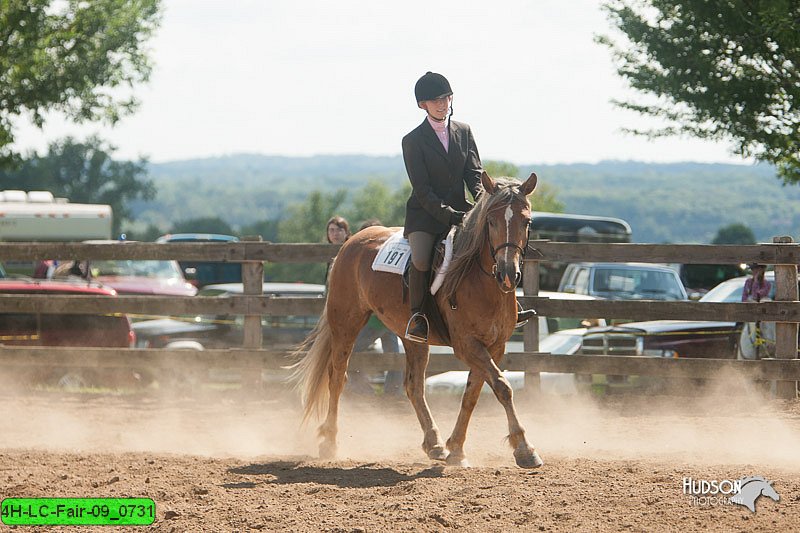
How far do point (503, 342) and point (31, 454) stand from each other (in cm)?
387

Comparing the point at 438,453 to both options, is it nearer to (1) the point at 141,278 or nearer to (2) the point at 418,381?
(2) the point at 418,381

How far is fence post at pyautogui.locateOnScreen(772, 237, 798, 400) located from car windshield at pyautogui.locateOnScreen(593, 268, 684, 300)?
25.7 ft

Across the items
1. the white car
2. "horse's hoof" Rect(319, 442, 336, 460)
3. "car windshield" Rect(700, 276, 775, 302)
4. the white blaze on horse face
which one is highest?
the white blaze on horse face

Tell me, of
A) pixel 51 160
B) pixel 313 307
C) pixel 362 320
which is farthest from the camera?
pixel 51 160

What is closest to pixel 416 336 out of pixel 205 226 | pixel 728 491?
pixel 728 491

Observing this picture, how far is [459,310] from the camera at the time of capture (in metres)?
7.59

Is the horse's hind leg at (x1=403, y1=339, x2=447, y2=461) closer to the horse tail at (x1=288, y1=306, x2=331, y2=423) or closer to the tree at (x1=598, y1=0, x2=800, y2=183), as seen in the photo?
the horse tail at (x1=288, y1=306, x2=331, y2=423)

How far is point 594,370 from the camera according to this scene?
411 inches

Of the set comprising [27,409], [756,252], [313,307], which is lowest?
[27,409]

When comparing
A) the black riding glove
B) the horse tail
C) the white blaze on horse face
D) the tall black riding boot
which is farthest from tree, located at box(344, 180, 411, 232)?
the white blaze on horse face

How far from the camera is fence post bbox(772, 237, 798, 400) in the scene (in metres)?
10.1

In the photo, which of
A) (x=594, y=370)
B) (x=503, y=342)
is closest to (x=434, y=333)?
(x=503, y=342)

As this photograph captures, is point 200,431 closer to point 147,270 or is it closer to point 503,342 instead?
point 503,342

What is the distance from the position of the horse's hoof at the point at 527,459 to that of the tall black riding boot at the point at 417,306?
1261 mm
